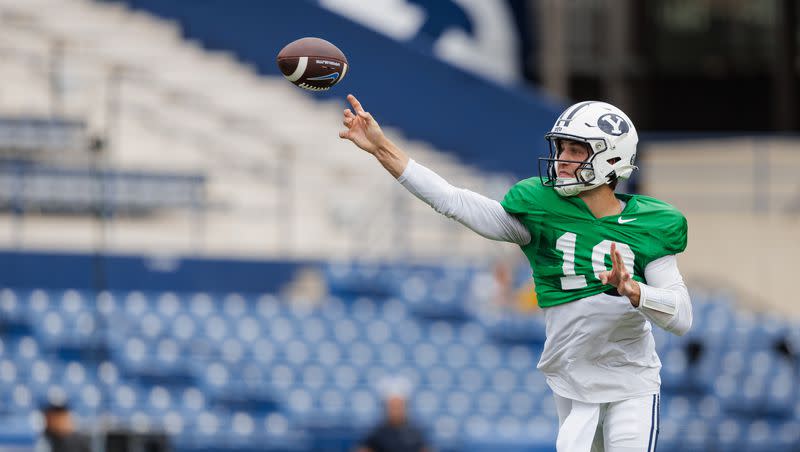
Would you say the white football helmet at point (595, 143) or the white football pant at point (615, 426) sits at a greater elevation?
the white football helmet at point (595, 143)

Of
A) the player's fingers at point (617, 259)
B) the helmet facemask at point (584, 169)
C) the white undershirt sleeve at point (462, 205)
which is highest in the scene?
the helmet facemask at point (584, 169)

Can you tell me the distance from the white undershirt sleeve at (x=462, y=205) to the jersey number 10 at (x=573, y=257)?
0.55ft

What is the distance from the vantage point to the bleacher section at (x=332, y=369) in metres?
11.6

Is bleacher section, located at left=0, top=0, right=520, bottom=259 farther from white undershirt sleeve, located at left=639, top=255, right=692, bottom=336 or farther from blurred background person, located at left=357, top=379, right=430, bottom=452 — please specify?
white undershirt sleeve, located at left=639, top=255, right=692, bottom=336

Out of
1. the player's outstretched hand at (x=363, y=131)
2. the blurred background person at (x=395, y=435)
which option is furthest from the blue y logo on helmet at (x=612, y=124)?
the blurred background person at (x=395, y=435)

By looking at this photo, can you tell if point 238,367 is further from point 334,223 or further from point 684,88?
point 684,88

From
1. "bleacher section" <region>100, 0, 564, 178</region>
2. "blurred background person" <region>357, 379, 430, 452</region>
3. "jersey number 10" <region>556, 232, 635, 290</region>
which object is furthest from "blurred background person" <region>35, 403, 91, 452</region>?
"bleacher section" <region>100, 0, 564, 178</region>

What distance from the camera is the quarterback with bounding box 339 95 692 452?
4840 mm

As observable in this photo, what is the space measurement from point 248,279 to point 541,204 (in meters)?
9.35

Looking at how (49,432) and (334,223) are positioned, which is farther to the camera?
(334,223)

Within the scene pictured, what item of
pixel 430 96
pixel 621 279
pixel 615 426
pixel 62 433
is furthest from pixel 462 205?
pixel 430 96

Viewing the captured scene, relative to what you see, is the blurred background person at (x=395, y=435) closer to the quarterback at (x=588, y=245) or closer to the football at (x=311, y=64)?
the quarterback at (x=588, y=245)

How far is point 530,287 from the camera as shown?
1382 cm

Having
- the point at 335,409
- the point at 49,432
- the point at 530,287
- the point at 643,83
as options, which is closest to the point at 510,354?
the point at 530,287
